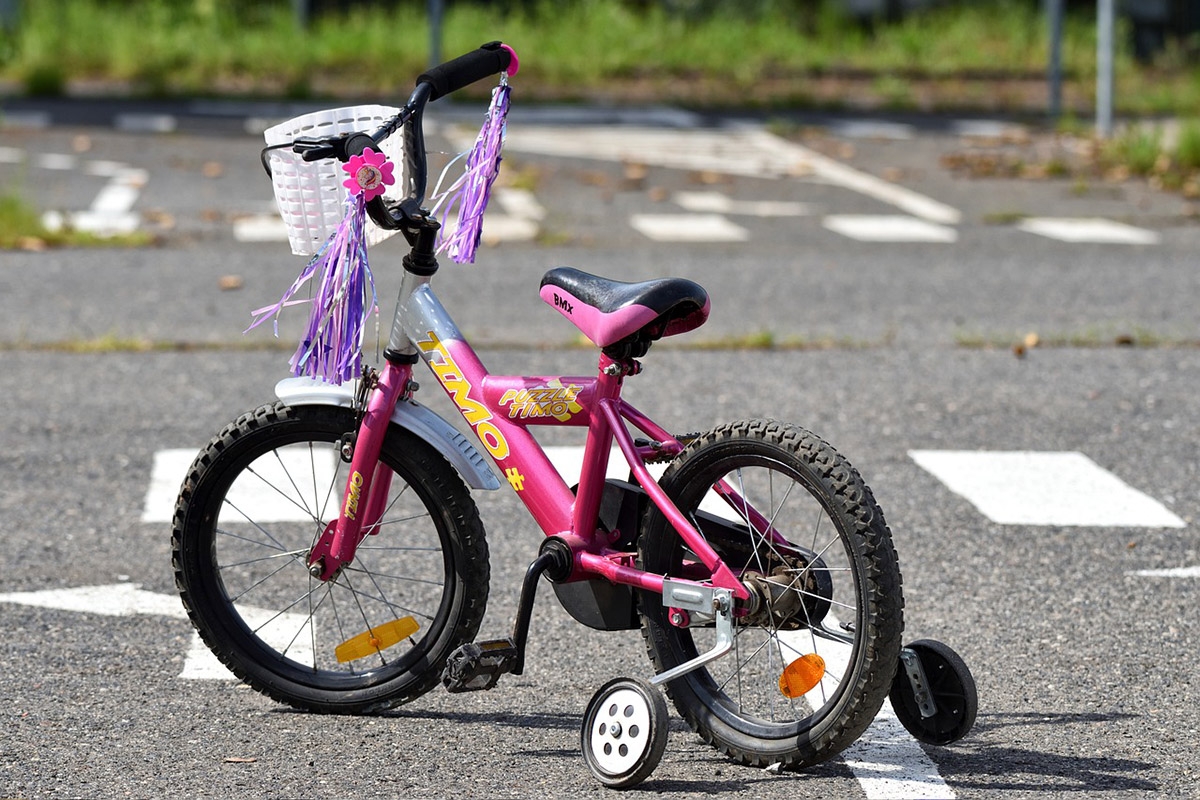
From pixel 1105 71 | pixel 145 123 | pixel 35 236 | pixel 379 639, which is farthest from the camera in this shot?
pixel 145 123

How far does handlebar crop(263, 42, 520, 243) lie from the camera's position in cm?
414

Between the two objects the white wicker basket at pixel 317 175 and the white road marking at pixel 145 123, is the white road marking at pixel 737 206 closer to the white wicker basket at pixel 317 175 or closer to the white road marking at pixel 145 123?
the white road marking at pixel 145 123

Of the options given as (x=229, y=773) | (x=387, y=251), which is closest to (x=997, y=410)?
(x=229, y=773)

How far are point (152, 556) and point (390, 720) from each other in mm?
1599

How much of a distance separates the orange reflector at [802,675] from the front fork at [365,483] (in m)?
1.07

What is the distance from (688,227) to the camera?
12.8 metres

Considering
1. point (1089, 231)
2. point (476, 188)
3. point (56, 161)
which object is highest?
point (476, 188)

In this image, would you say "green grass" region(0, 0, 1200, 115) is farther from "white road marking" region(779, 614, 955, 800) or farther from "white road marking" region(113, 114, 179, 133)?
"white road marking" region(779, 614, 955, 800)

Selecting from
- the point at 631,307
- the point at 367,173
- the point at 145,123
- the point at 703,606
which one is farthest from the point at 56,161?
the point at 703,606

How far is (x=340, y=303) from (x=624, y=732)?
117 cm

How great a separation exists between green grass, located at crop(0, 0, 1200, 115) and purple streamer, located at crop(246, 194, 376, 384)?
605 inches

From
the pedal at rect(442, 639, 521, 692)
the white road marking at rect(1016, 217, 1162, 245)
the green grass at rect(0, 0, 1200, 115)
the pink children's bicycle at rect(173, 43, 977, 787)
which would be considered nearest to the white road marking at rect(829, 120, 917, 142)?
the green grass at rect(0, 0, 1200, 115)

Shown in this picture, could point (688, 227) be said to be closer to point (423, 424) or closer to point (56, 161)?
point (56, 161)

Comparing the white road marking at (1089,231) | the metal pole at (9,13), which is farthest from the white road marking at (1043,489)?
the metal pole at (9,13)
